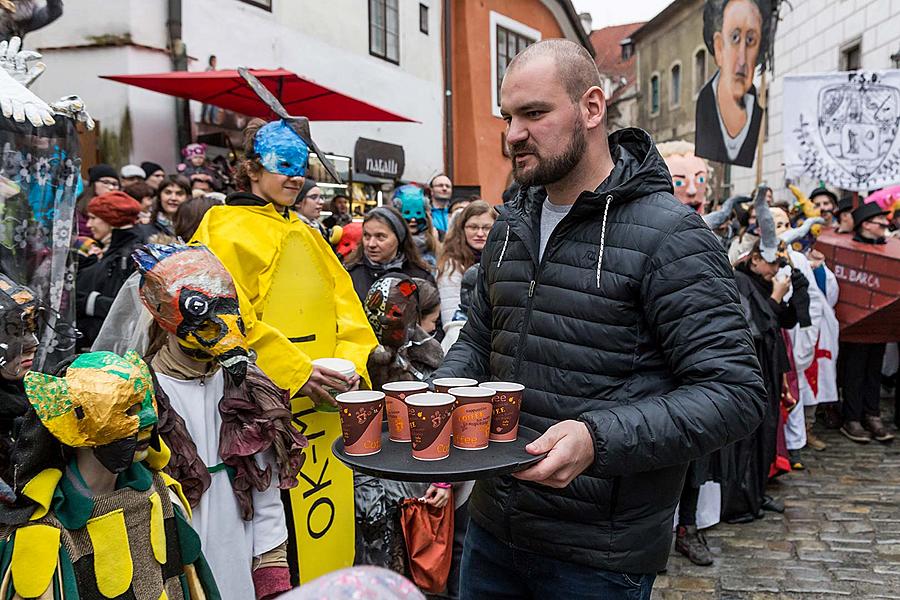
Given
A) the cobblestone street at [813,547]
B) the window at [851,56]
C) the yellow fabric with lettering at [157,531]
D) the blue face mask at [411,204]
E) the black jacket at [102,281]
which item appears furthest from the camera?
the window at [851,56]

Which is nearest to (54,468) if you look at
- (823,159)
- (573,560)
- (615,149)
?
(573,560)

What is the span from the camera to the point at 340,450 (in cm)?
184

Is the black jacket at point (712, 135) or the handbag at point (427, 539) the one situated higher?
the black jacket at point (712, 135)

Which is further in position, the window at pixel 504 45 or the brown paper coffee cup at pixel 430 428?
the window at pixel 504 45

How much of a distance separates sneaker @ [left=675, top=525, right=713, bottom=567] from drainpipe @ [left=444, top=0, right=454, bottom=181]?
12864 millimetres

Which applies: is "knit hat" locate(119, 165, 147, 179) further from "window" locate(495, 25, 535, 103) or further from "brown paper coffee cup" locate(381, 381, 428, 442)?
"window" locate(495, 25, 535, 103)

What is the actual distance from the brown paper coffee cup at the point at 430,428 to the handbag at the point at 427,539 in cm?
192

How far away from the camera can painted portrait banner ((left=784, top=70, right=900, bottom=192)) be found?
8047 mm

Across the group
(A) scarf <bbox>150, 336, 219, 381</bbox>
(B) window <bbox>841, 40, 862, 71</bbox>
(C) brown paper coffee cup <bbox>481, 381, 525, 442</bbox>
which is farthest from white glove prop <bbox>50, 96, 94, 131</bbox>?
(B) window <bbox>841, 40, 862, 71</bbox>

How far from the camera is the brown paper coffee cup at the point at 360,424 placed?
1.80 meters

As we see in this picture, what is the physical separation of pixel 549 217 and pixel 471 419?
26.2 inches

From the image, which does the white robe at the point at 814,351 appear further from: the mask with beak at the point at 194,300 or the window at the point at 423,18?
the window at the point at 423,18

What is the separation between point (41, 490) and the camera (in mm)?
1990

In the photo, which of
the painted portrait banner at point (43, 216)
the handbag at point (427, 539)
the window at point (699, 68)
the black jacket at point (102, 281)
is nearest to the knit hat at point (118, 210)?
the black jacket at point (102, 281)
